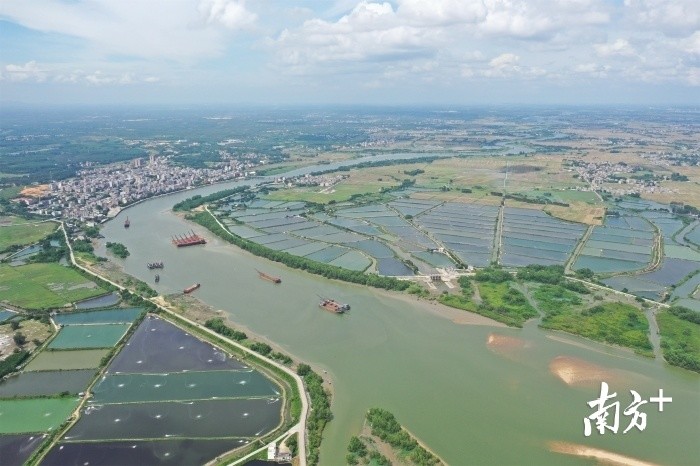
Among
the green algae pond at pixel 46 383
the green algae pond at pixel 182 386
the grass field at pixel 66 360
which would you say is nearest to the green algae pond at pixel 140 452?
the green algae pond at pixel 182 386

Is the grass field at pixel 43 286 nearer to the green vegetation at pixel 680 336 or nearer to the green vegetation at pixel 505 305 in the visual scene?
the green vegetation at pixel 505 305

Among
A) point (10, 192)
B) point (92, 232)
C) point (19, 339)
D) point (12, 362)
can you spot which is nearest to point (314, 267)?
point (19, 339)

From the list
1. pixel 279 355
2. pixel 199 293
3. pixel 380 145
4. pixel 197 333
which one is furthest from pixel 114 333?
pixel 380 145

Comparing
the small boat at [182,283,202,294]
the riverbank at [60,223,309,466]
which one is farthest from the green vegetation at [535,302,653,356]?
the small boat at [182,283,202,294]

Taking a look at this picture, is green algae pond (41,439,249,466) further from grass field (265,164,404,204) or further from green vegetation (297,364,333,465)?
grass field (265,164,404,204)

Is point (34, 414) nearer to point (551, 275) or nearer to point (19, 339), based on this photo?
point (19, 339)

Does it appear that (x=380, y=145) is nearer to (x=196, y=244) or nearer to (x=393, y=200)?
(x=393, y=200)
